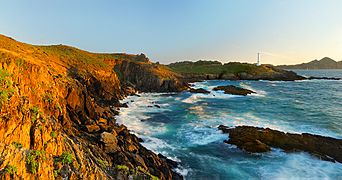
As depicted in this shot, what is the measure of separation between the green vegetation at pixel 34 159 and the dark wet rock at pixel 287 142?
707 inches

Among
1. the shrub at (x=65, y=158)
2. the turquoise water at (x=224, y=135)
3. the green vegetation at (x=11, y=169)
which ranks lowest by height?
the turquoise water at (x=224, y=135)

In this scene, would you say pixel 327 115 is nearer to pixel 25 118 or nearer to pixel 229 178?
pixel 229 178

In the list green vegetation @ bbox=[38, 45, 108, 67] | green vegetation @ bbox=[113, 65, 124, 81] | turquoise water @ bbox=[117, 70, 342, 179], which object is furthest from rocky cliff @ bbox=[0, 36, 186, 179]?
green vegetation @ bbox=[113, 65, 124, 81]

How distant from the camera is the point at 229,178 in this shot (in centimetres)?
1747

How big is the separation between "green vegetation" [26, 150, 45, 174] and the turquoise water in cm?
1107

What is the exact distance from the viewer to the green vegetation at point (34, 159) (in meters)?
8.60

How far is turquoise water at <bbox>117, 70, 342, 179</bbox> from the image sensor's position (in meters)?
18.4

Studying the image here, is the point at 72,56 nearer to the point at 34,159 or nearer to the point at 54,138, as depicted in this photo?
the point at 54,138

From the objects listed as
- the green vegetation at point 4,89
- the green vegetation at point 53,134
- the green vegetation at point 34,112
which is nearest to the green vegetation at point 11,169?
the green vegetation at point 53,134

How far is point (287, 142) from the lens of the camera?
2331 centimetres

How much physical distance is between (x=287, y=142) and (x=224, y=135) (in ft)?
20.0

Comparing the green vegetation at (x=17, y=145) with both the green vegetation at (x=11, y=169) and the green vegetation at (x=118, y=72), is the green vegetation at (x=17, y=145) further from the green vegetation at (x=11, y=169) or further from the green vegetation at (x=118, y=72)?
the green vegetation at (x=118, y=72)

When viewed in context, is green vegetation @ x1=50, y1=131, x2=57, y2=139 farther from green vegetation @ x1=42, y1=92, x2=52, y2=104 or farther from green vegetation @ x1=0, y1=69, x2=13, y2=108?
green vegetation @ x1=42, y1=92, x2=52, y2=104

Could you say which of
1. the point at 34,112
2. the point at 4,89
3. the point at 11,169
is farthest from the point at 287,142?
the point at 4,89
